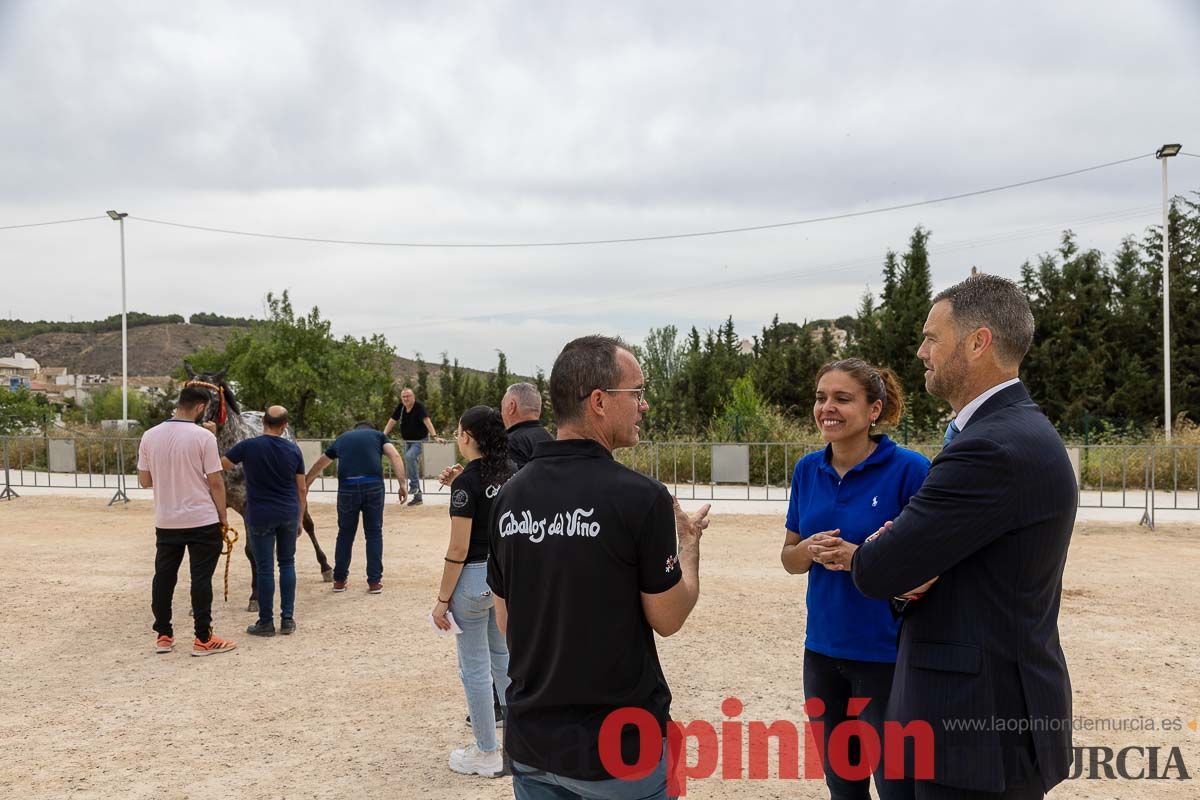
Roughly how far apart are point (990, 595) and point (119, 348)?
126428 mm

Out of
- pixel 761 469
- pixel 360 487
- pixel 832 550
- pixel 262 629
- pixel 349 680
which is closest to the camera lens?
pixel 832 550

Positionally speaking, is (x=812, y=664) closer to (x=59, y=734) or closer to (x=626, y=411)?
(x=626, y=411)

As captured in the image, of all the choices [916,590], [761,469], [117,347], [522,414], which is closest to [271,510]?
[522,414]

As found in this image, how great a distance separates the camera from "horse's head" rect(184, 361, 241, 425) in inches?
304

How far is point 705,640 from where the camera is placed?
6.99m

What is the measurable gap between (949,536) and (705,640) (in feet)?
17.0

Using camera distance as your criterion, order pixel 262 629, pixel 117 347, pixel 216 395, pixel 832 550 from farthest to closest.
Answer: pixel 117 347, pixel 216 395, pixel 262 629, pixel 832 550

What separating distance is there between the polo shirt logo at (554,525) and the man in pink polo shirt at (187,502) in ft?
16.2

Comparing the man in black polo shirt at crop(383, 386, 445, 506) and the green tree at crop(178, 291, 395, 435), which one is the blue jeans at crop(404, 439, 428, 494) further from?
the green tree at crop(178, 291, 395, 435)

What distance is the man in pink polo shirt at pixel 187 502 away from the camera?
6.36m

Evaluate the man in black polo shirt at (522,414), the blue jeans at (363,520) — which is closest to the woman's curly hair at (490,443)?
the man in black polo shirt at (522,414)

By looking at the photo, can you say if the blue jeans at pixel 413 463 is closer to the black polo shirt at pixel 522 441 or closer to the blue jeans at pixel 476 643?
the black polo shirt at pixel 522 441

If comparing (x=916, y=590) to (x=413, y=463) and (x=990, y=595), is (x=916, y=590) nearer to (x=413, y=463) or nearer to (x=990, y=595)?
(x=990, y=595)

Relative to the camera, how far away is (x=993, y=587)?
2.11m
